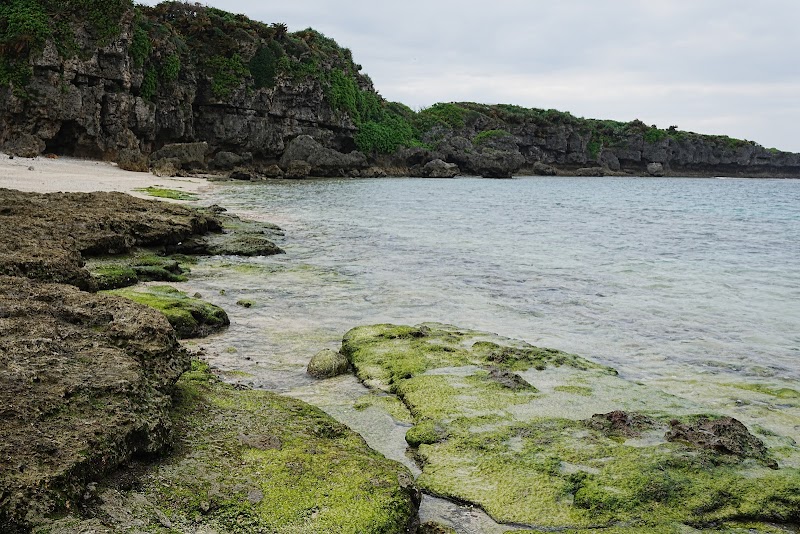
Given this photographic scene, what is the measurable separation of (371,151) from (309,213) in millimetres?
46675

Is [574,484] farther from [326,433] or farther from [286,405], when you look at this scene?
[286,405]

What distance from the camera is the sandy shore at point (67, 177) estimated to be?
22.2 meters

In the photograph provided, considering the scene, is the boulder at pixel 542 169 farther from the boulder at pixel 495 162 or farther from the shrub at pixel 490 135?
the boulder at pixel 495 162

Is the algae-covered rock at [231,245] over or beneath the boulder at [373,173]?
beneath

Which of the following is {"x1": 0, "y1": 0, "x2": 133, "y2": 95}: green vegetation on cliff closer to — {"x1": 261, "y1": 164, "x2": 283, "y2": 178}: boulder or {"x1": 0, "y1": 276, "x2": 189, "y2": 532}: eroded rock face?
{"x1": 261, "y1": 164, "x2": 283, "y2": 178}: boulder

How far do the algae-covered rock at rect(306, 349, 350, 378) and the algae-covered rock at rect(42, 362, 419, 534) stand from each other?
185 centimetres

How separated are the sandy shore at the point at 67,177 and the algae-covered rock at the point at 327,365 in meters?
17.0

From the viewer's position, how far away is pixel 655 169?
385 feet

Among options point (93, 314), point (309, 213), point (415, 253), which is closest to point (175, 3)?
point (309, 213)

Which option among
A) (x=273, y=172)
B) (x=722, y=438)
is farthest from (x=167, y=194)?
(x=273, y=172)

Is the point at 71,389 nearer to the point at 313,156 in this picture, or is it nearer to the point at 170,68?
the point at 170,68

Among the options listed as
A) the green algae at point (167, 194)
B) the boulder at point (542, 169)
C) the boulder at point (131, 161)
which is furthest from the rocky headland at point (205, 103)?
the green algae at point (167, 194)

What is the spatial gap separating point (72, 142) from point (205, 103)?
1572cm

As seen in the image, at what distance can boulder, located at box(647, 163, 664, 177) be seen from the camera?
385 ft
